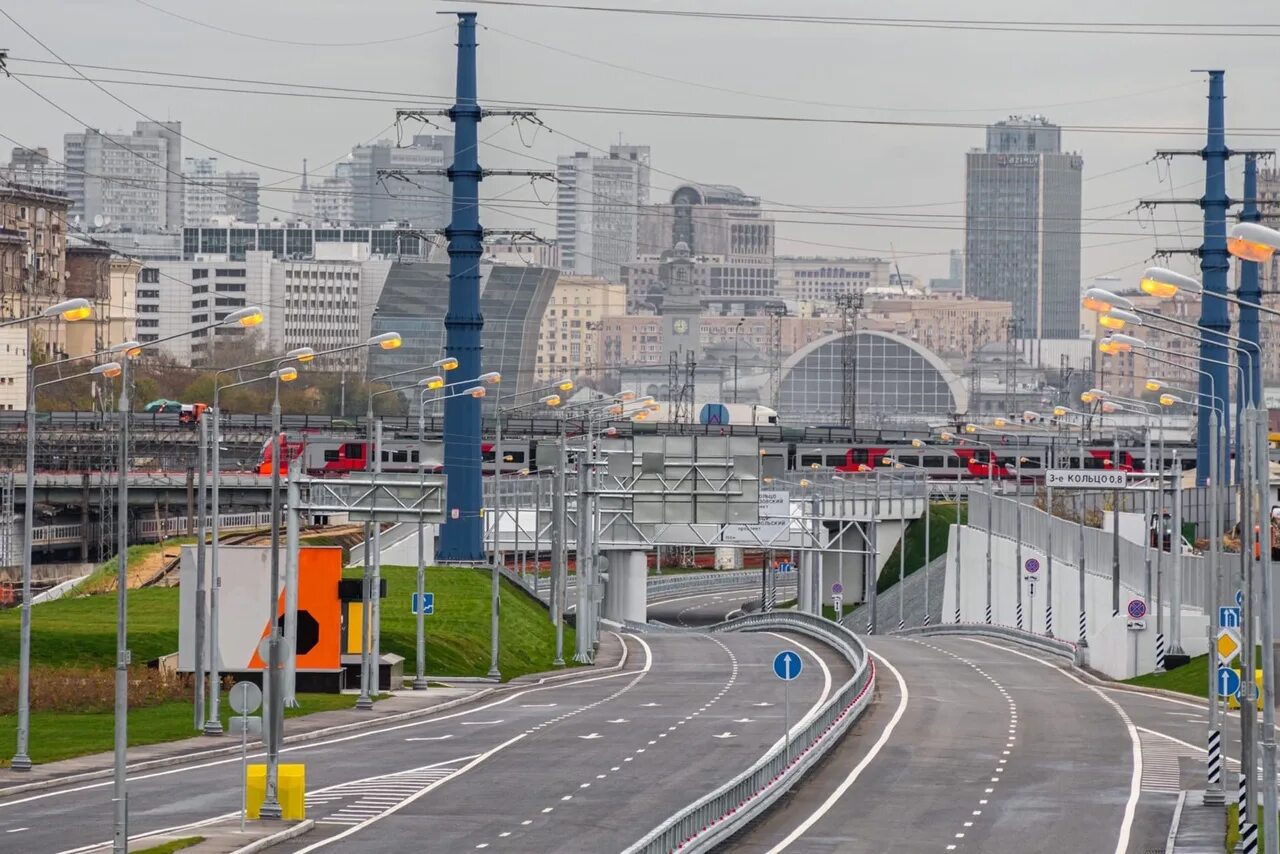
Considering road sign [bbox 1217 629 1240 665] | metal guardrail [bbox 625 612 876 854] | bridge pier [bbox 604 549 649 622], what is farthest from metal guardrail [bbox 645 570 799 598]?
road sign [bbox 1217 629 1240 665]

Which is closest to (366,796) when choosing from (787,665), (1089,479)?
(787,665)

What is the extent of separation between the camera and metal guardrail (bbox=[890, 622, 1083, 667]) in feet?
298

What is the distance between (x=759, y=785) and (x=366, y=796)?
752 centimetres

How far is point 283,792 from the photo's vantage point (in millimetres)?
Answer: 42656

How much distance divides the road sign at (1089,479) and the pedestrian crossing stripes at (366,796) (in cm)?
3911

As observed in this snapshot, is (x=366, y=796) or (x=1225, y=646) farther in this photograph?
(x=1225, y=646)

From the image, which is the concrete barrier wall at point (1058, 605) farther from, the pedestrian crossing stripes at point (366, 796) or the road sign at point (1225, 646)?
the pedestrian crossing stripes at point (366, 796)

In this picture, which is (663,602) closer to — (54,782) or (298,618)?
(298,618)

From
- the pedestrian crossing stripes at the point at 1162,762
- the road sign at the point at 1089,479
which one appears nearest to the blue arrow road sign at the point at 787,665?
the pedestrian crossing stripes at the point at 1162,762

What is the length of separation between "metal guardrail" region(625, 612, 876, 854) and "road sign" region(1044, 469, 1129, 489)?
543 inches

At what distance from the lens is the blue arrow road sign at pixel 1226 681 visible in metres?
45.4

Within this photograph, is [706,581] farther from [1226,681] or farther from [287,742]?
[1226,681]

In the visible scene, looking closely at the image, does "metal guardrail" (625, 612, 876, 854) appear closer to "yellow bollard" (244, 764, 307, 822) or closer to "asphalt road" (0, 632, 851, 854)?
"asphalt road" (0, 632, 851, 854)

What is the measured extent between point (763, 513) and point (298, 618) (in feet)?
196
